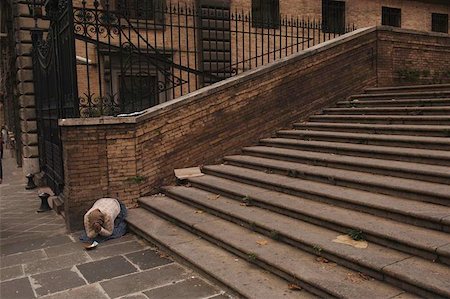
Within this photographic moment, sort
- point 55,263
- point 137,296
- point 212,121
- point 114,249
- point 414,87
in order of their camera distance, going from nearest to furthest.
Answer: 1. point 137,296
2. point 55,263
3. point 114,249
4. point 212,121
5. point 414,87

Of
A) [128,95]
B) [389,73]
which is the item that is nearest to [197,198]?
[128,95]

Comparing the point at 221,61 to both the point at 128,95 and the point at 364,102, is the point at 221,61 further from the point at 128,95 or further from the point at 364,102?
the point at 364,102

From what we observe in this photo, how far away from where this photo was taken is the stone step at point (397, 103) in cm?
Result: 741

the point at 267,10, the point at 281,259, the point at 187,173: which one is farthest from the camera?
the point at 267,10

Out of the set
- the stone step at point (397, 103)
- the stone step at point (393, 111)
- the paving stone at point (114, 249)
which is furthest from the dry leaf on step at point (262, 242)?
the stone step at point (397, 103)

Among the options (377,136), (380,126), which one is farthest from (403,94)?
(377,136)

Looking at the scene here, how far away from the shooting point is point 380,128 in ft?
22.4

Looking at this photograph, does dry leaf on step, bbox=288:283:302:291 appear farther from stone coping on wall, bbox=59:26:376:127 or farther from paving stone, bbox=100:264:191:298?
stone coping on wall, bbox=59:26:376:127

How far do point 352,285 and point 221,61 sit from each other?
34.6 ft

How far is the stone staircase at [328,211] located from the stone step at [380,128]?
0.02m

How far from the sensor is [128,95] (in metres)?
11.1

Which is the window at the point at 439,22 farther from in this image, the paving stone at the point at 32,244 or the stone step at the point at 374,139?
the paving stone at the point at 32,244

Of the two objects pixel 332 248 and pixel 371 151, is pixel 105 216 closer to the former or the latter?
pixel 332 248

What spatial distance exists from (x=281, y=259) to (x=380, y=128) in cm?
378
